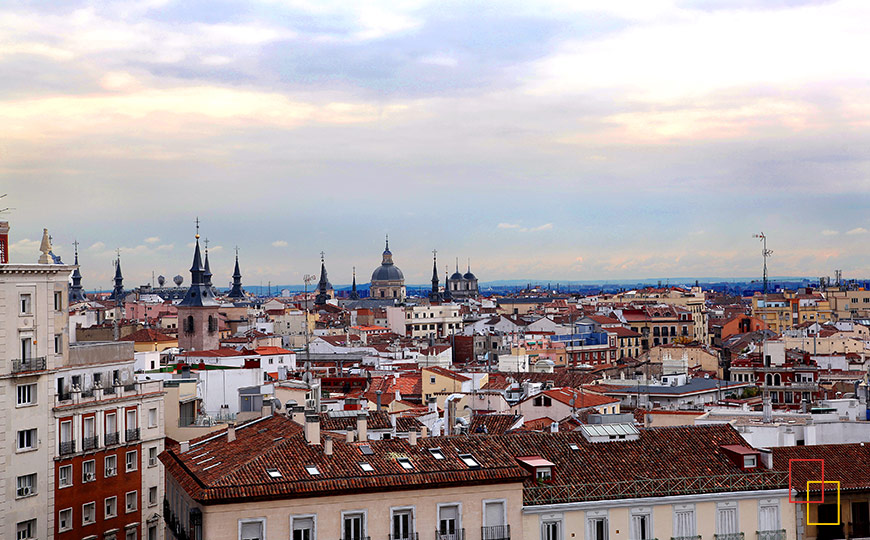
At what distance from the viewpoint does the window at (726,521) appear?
27.1 meters

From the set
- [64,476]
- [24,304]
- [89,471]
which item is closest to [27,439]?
[64,476]

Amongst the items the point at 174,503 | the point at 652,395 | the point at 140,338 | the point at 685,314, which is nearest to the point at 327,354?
the point at 140,338

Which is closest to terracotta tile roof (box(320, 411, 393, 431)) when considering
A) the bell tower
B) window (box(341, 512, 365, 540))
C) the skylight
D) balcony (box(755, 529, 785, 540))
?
the skylight

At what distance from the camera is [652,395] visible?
60719mm

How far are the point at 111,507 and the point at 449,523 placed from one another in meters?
16.1

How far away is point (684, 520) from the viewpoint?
26.9m

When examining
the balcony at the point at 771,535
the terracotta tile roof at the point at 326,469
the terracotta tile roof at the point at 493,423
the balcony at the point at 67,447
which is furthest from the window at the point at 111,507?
the balcony at the point at 771,535

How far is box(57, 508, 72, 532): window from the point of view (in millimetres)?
36094

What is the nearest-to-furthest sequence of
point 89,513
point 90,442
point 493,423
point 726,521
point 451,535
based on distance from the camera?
point 451,535 → point 726,521 → point 89,513 → point 90,442 → point 493,423

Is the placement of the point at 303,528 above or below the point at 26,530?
above

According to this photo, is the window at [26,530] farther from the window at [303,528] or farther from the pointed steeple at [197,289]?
the pointed steeple at [197,289]

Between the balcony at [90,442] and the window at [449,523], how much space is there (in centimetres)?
1575

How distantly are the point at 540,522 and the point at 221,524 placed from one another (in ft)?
22.4

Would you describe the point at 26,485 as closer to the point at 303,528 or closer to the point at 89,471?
the point at 89,471
